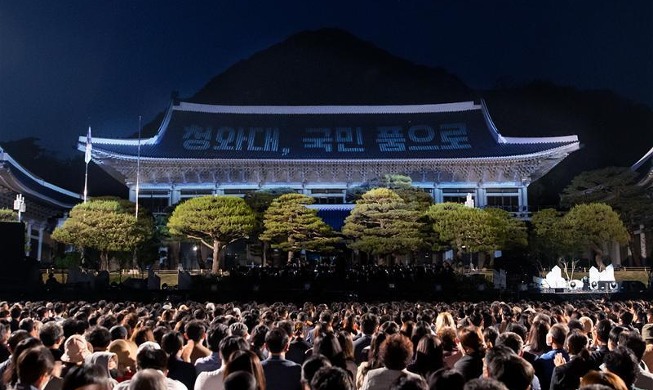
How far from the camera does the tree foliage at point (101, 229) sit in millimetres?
30297

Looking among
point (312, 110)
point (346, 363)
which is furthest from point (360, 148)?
→ point (346, 363)

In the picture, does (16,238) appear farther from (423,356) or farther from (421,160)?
(421,160)

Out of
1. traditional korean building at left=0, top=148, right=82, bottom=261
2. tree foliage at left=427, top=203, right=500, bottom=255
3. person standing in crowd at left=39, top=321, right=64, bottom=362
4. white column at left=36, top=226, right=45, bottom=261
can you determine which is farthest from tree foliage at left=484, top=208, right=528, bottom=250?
person standing in crowd at left=39, top=321, right=64, bottom=362

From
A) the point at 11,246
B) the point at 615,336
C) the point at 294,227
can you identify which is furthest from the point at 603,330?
the point at 294,227

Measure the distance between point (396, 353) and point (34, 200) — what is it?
3685 cm

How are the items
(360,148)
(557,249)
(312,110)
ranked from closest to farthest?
(557,249), (360,148), (312,110)

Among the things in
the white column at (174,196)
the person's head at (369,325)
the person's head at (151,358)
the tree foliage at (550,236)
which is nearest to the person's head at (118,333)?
the person's head at (151,358)

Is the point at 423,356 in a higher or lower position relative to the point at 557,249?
lower

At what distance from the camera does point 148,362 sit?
5.04 metres

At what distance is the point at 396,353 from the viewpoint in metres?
4.80

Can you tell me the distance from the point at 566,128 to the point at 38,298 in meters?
Answer: 46.1

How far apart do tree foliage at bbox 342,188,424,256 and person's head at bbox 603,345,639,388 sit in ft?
87.0

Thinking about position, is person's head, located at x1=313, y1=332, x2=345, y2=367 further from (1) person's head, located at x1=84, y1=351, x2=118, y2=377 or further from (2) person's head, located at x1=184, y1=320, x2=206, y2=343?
(1) person's head, located at x1=84, y1=351, x2=118, y2=377

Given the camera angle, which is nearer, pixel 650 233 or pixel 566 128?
pixel 650 233
